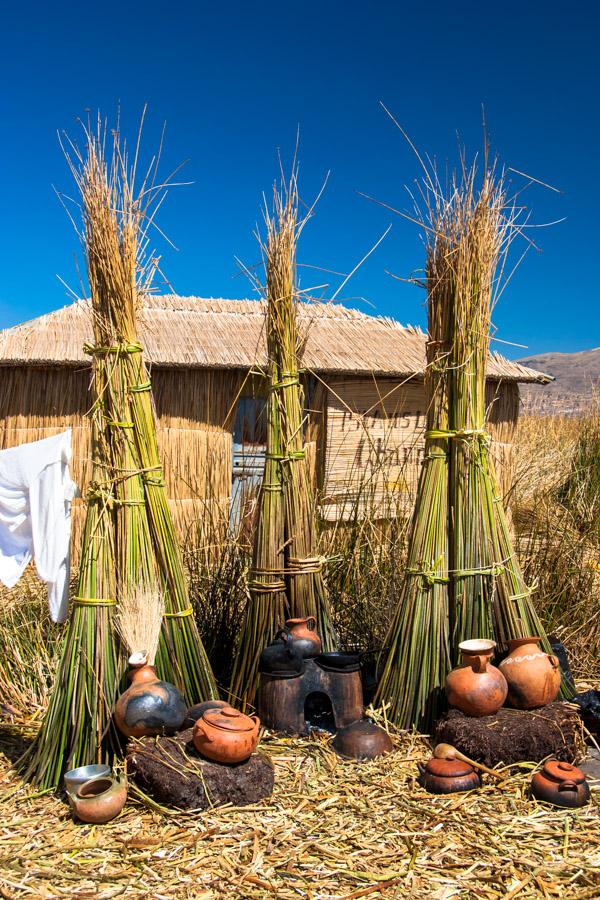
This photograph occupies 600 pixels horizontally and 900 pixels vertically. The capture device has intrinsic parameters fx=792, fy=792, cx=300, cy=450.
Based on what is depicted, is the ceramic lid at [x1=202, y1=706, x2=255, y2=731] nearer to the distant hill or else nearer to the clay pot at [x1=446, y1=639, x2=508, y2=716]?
the clay pot at [x1=446, y1=639, x2=508, y2=716]

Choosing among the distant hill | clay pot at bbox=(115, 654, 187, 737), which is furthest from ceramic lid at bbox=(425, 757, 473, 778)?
the distant hill

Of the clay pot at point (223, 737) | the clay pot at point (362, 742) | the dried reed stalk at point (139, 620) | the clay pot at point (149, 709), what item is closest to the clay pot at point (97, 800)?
the clay pot at point (149, 709)

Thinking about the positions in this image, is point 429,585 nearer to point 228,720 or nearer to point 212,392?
point 228,720

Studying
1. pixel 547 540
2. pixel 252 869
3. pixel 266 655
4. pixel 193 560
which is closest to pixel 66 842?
pixel 252 869

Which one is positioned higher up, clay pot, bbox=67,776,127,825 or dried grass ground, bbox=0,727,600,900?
clay pot, bbox=67,776,127,825

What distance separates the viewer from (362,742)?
3.38m

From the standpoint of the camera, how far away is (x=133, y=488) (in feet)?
11.2

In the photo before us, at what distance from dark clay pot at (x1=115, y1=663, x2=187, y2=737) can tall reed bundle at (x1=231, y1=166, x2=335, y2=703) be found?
679 mm

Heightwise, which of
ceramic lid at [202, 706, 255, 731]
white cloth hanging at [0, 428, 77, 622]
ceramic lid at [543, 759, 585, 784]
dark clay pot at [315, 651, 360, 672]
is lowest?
ceramic lid at [543, 759, 585, 784]

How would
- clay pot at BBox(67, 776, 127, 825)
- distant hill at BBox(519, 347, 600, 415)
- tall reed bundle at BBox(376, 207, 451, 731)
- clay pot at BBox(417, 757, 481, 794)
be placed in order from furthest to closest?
distant hill at BBox(519, 347, 600, 415), tall reed bundle at BBox(376, 207, 451, 731), clay pot at BBox(417, 757, 481, 794), clay pot at BBox(67, 776, 127, 825)

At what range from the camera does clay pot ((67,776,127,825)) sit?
2.88 m

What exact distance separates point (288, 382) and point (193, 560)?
1.35 m

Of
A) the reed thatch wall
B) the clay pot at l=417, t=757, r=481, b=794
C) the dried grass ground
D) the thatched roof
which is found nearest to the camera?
the dried grass ground

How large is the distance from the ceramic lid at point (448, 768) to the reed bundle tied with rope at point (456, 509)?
401mm
